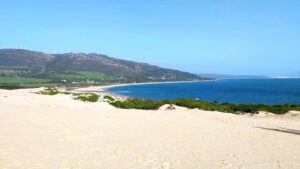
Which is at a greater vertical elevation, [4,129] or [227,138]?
[4,129]

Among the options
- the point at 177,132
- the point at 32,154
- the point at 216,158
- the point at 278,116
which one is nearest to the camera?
the point at 32,154

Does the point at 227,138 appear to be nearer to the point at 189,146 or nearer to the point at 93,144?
the point at 189,146

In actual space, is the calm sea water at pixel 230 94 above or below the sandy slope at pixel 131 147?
below

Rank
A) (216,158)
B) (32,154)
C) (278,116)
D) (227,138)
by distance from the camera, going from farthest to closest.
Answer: (278,116) → (227,138) → (216,158) → (32,154)

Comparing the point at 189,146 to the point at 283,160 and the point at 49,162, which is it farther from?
the point at 49,162

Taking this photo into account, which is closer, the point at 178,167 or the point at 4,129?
the point at 178,167

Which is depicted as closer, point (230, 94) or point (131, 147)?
point (131, 147)

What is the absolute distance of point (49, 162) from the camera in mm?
6270

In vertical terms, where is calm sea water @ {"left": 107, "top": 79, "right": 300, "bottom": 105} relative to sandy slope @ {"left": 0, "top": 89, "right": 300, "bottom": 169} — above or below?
below

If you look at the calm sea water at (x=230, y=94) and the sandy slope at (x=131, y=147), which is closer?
the sandy slope at (x=131, y=147)

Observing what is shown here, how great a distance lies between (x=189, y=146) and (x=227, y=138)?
263 cm

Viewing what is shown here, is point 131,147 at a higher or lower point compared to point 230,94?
higher

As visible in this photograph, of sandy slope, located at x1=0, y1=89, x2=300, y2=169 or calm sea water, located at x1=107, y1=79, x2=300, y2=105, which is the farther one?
calm sea water, located at x1=107, y1=79, x2=300, y2=105

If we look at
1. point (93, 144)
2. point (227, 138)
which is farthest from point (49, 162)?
point (227, 138)
